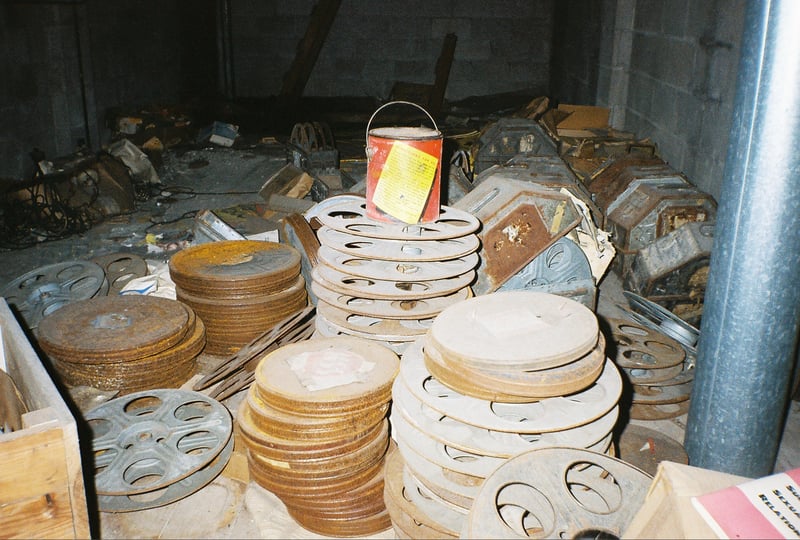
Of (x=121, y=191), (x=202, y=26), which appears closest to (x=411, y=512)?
(x=121, y=191)

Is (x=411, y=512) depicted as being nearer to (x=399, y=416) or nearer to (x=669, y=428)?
(x=399, y=416)

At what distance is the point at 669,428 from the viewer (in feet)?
12.9

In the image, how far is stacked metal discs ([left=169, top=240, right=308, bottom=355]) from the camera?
4.35 metres

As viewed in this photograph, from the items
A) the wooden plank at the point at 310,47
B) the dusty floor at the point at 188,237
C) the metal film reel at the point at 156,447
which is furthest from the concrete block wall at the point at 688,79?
the wooden plank at the point at 310,47

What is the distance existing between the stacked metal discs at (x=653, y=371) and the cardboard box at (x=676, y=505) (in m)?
2.03

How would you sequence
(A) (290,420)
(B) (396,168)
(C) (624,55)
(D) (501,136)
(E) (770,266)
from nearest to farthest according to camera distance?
(E) (770,266)
(A) (290,420)
(B) (396,168)
(D) (501,136)
(C) (624,55)

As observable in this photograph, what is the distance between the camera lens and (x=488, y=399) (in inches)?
98.0

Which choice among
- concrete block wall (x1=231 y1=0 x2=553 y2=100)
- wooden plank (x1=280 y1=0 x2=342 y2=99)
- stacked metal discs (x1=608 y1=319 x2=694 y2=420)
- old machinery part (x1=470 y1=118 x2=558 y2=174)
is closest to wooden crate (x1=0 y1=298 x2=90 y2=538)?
stacked metal discs (x1=608 y1=319 x2=694 y2=420)

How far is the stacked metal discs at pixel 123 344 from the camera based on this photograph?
377 cm

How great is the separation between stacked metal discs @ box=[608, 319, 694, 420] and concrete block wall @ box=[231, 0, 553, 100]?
Result: 10133 millimetres

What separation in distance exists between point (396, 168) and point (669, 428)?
87.6 inches

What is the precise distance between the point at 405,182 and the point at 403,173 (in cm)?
5

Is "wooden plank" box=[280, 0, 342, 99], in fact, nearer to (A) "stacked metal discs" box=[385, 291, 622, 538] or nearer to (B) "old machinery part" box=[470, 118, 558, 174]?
(B) "old machinery part" box=[470, 118, 558, 174]

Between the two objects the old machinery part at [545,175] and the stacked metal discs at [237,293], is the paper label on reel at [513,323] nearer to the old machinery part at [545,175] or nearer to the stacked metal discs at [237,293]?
the stacked metal discs at [237,293]
